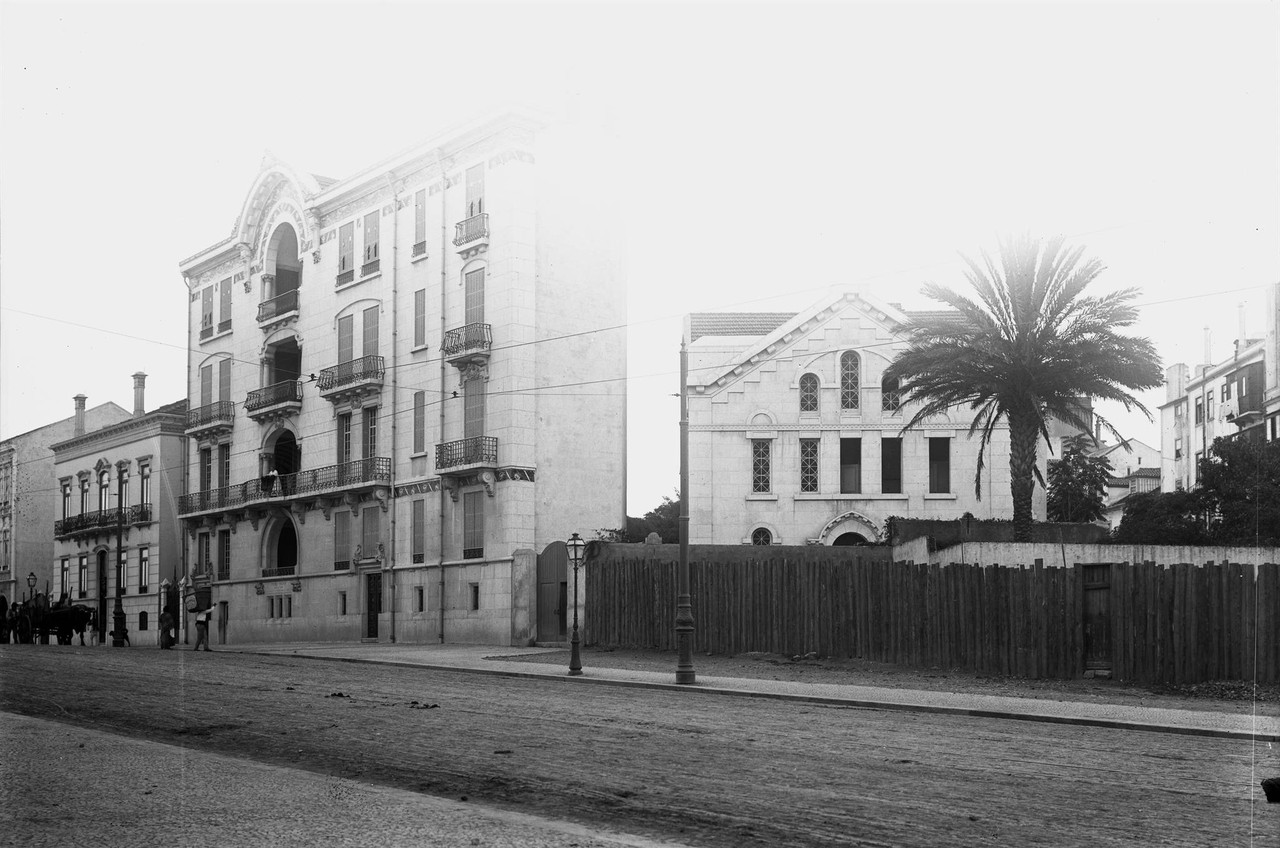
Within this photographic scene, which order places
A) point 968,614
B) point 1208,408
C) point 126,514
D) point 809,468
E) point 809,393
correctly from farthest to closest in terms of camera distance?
point 1208,408 → point 126,514 → point 809,393 → point 809,468 → point 968,614

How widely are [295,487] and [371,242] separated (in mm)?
9917

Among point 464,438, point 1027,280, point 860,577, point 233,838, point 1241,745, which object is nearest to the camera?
point 233,838

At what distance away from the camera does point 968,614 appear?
24.9 meters

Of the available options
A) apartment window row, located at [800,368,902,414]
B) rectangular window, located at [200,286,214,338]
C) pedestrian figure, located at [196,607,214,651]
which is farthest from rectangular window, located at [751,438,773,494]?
rectangular window, located at [200,286,214,338]

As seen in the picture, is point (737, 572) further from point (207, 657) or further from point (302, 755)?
point (302, 755)

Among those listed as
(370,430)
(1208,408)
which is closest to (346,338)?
(370,430)

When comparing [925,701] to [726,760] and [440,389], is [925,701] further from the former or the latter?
[440,389]

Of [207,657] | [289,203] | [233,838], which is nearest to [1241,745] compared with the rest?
[233,838]

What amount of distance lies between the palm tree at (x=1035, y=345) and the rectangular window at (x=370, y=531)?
2115 cm

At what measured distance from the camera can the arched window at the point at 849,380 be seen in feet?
152

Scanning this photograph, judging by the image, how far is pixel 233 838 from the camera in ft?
26.5

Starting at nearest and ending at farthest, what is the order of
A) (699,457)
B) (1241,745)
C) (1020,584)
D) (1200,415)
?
1. (1241,745)
2. (1020,584)
3. (699,457)
4. (1200,415)

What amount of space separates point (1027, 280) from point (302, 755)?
24.2 metres

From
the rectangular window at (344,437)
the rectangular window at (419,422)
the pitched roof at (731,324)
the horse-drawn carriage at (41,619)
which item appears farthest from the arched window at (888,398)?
the horse-drawn carriage at (41,619)
